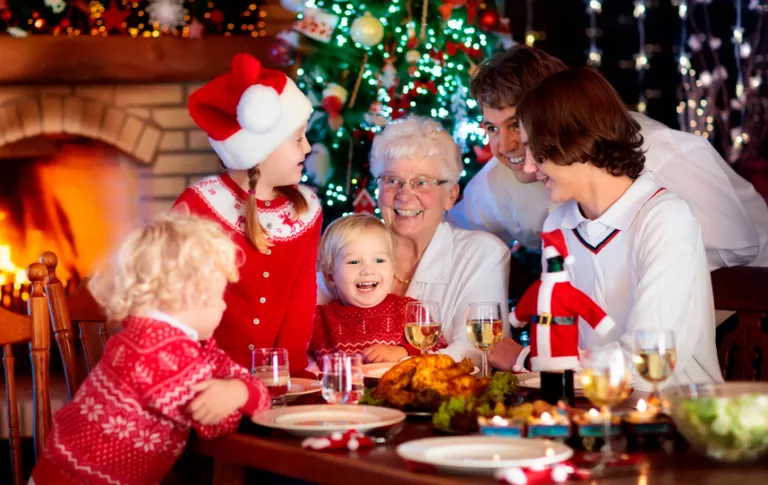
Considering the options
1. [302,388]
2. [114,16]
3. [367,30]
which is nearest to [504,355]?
[302,388]

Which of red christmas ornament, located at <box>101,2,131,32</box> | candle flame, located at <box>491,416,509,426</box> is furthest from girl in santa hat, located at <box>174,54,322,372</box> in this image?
red christmas ornament, located at <box>101,2,131,32</box>

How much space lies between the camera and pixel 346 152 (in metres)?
4.18

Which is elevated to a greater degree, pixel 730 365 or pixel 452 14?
pixel 452 14

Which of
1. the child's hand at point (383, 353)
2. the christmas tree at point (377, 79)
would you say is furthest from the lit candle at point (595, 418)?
the christmas tree at point (377, 79)

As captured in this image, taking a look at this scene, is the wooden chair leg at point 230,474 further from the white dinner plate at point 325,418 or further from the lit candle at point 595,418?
the lit candle at point 595,418

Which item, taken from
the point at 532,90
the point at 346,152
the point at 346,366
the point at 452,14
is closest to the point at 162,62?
the point at 346,152

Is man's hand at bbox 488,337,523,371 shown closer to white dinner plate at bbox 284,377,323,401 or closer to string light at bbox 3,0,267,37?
white dinner plate at bbox 284,377,323,401

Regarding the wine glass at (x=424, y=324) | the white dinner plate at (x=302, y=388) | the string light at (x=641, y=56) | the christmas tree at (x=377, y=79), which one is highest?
the string light at (x=641, y=56)

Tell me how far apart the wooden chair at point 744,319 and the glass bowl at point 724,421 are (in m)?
1.53

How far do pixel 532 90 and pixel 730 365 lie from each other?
3.80 feet

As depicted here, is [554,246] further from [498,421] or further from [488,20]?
[488,20]

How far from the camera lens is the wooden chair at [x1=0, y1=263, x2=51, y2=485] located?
231 cm

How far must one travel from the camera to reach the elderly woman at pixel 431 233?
3111mm

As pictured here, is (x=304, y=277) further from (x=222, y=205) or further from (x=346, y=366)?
(x=346, y=366)
